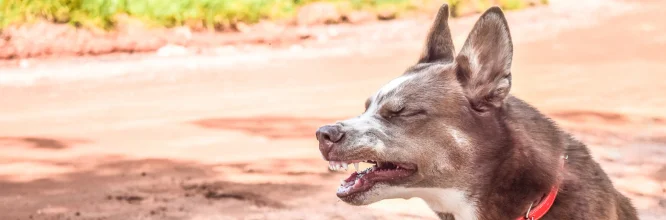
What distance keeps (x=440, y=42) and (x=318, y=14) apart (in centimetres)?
1372

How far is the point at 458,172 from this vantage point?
4363 millimetres

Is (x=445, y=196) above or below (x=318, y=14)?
above

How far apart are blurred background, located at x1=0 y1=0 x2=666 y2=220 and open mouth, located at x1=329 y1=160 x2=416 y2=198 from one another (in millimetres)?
2498

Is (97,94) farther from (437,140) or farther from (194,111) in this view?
(437,140)

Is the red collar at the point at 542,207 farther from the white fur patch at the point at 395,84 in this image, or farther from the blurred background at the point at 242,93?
the blurred background at the point at 242,93

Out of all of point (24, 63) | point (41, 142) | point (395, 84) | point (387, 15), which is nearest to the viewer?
point (395, 84)

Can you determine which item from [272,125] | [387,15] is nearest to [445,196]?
[272,125]

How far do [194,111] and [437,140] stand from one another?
7636 mm

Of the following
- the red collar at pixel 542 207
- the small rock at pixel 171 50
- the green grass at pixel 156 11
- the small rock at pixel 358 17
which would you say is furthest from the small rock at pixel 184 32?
the red collar at pixel 542 207

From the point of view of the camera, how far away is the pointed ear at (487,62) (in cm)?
435

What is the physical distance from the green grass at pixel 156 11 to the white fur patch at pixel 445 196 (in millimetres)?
12376

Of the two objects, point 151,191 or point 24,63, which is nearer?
point 151,191

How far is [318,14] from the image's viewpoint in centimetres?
1855

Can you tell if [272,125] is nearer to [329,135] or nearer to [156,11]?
[329,135]
